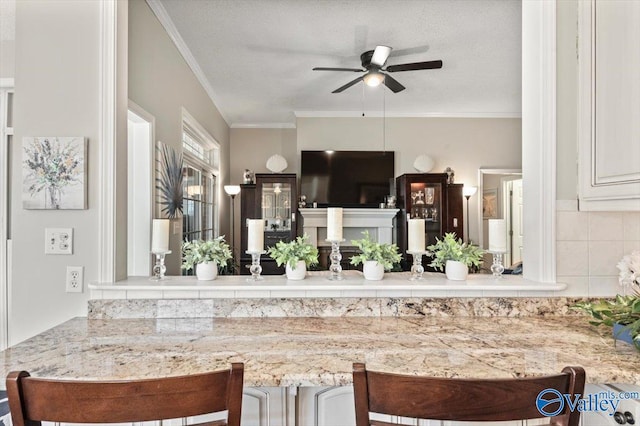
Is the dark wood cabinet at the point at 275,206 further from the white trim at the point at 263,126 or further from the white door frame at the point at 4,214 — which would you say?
the white door frame at the point at 4,214

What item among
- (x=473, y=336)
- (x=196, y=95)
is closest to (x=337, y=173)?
(x=196, y=95)

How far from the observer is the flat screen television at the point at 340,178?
5406 millimetres

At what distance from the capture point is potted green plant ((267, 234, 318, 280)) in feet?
5.50

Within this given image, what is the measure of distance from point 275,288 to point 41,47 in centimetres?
150

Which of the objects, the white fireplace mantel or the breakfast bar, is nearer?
the breakfast bar

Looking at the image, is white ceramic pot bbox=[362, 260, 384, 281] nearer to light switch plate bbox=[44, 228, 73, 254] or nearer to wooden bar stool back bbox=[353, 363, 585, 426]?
wooden bar stool back bbox=[353, 363, 585, 426]

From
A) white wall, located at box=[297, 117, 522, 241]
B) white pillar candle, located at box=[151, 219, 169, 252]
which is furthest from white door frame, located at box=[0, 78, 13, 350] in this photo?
white wall, located at box=[297, 117, 522, 241]

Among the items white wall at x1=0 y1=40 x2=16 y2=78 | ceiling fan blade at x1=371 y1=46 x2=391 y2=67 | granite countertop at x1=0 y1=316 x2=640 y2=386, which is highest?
ceiling fan blade at x1=371 y1=46 x2=391 y2=67

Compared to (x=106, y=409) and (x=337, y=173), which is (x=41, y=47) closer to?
(x=106, y=409)

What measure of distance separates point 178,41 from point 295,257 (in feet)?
8.07

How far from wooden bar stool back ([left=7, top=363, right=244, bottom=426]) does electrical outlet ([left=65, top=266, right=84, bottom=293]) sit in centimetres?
93

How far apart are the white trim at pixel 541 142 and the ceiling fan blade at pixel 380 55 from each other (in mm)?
1422

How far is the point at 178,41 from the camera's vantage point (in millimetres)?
3094

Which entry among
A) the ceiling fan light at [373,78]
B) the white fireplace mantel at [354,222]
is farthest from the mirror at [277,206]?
the ceiling fan light at [373,78]
